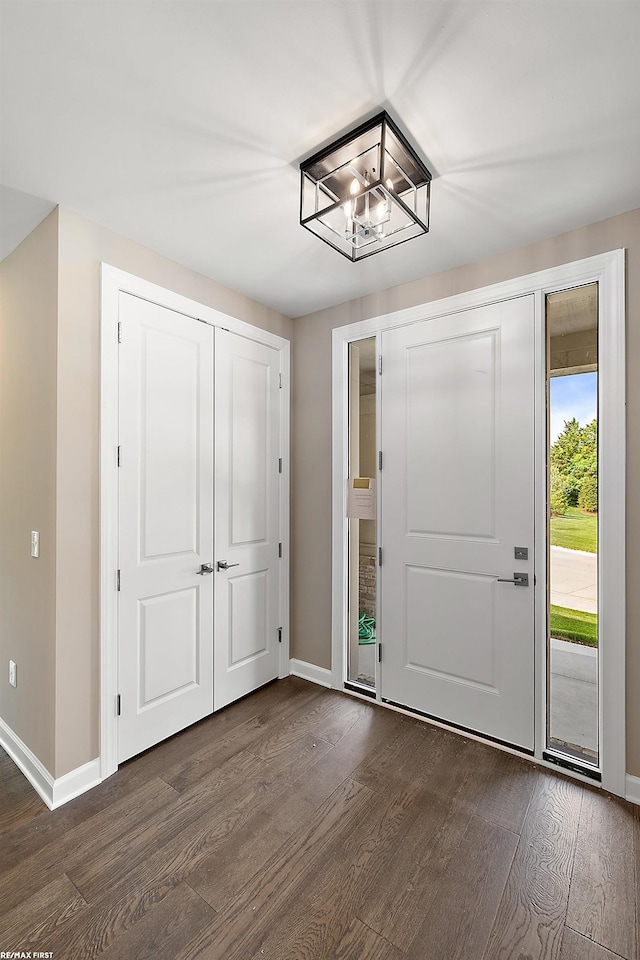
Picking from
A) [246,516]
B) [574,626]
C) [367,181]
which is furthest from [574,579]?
[367,181]

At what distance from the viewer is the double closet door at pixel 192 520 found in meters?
2.14

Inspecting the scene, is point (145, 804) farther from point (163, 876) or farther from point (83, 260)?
point (83, 260)

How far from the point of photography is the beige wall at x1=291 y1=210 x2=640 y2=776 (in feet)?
6.25

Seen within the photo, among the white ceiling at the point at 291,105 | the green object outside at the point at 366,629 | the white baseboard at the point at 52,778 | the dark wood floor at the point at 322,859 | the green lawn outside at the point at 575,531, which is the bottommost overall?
the dark wood floor at the point at 322,859

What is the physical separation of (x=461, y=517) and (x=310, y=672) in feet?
5.01

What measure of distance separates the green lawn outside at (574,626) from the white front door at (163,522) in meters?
1.84

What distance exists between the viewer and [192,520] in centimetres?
243

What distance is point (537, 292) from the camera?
217cm

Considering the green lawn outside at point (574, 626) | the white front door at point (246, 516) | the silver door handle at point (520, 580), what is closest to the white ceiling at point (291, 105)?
the white front door at point (246, 516)

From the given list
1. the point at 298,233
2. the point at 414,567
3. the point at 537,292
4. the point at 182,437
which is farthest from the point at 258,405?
the point at 537,292

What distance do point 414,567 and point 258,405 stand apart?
55.6 inches

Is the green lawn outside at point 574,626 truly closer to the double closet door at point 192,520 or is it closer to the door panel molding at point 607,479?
the door panel molding at point 607,479

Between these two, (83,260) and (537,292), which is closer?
(83,260)

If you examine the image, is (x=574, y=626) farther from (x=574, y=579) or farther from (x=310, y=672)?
(x=310, y=672)
